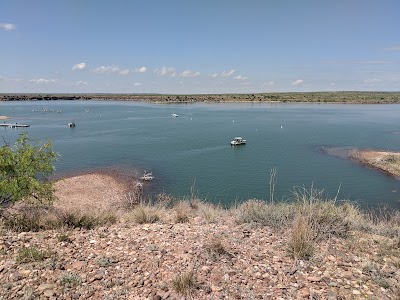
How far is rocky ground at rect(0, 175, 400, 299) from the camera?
17.5 feet

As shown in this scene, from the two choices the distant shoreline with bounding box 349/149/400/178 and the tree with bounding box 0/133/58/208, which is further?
the distant shoreline with bounding box 349/149/400/178

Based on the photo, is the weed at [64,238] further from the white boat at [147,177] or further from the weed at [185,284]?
the white boat at [147,177]

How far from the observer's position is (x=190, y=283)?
542 centimetres

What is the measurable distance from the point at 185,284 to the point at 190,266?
25.6 inches

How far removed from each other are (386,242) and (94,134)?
65.9 metres

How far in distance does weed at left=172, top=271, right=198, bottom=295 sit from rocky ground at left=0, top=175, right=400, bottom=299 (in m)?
0.02

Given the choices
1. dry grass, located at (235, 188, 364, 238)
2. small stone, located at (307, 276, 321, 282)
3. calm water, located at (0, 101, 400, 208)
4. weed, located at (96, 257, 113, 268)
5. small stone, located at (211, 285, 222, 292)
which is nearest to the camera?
small stone, located at (211, 285, 222, 292)

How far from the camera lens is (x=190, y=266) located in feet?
19.6

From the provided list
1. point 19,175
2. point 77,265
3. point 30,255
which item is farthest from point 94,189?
point 77,265

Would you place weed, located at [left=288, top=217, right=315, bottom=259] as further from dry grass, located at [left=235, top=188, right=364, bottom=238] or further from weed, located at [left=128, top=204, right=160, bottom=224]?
weed, located at [left=128, top=204, right=160, bottom=224]

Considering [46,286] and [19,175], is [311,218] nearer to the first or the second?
[46,286]

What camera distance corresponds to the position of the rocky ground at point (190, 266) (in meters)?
5.32

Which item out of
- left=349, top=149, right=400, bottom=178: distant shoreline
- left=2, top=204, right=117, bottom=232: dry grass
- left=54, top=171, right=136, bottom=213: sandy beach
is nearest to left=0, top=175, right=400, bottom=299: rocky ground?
left=2, top=204, right=117, bottom=232: dry grass

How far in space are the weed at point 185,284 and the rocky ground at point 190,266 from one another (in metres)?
0.02
